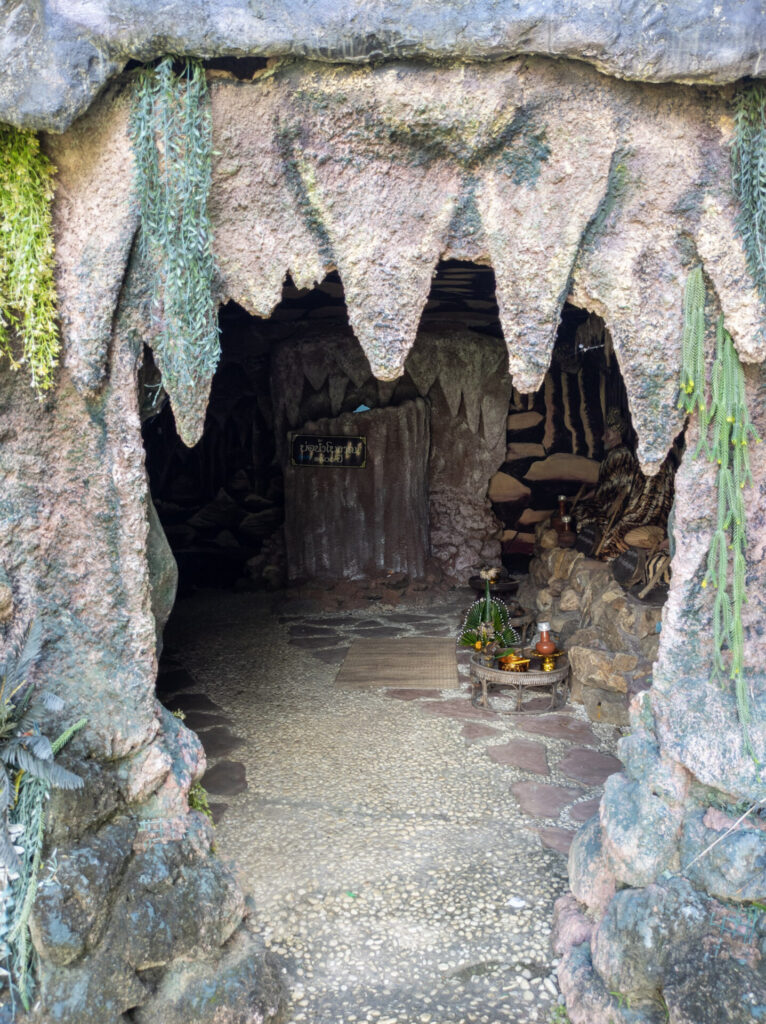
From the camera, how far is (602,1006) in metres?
2.62

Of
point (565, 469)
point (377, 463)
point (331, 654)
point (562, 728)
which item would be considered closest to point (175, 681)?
point (331, 654)

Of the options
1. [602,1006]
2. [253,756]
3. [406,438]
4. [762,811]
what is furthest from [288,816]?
[406,438]

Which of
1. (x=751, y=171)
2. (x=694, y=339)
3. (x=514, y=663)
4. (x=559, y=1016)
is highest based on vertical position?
(x=751, y=171)

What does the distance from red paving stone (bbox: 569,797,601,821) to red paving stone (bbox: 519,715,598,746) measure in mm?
726

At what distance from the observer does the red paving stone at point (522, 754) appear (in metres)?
4.45

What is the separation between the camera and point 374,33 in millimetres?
2307

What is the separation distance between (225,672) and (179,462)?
3.40m

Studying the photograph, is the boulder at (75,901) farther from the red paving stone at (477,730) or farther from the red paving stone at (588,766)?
the red paving stone at (477,730)

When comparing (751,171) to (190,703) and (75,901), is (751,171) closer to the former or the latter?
(75,901)

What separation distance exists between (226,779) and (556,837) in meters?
1.72

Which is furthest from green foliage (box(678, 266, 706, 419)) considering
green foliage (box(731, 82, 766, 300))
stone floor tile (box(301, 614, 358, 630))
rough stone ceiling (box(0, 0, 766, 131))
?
stone floor tile (box(301, 614, 358, 630))

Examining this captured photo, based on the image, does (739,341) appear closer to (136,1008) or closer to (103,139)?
(103,139)

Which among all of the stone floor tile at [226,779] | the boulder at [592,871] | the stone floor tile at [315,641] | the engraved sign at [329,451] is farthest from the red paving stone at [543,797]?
the engraved sign at [329,451]

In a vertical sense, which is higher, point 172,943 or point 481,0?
point 481,0
